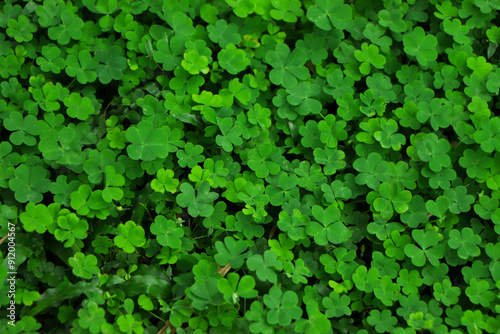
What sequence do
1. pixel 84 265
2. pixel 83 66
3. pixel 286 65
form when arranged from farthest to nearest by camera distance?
pixel 286 65
pixel 83 66
pixel 84 265

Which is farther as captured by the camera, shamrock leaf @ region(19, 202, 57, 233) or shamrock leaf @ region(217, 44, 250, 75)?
shamrock leaf @ region(217, 44, 250, 75)

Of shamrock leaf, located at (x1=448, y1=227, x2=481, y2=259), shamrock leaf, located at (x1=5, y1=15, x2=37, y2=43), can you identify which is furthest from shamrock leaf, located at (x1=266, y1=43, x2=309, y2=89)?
shamrock leaf, located at (x1=5, y1=15, x2=37, y2=43)

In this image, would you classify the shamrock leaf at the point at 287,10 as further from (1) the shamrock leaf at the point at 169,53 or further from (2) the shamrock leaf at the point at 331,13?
(1) the shamrock leaf at the point at 169,53

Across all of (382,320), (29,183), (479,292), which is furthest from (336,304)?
(29,183)

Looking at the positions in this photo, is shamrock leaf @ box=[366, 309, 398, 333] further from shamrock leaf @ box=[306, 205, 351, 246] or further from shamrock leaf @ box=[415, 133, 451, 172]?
shamrock leaf @ box=[415, 133, 451, 172]

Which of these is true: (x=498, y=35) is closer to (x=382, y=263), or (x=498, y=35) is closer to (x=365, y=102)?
(x=365, y=102)

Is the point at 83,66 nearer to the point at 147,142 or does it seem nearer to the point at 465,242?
the point at 147,142

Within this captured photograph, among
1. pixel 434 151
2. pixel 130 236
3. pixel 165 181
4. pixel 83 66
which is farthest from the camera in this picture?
pixel 83 66

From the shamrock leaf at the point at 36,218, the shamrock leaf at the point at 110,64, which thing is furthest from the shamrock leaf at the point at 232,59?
the shamrock leaf at the point at 36,218

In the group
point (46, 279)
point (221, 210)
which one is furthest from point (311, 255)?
point (46, 279)
